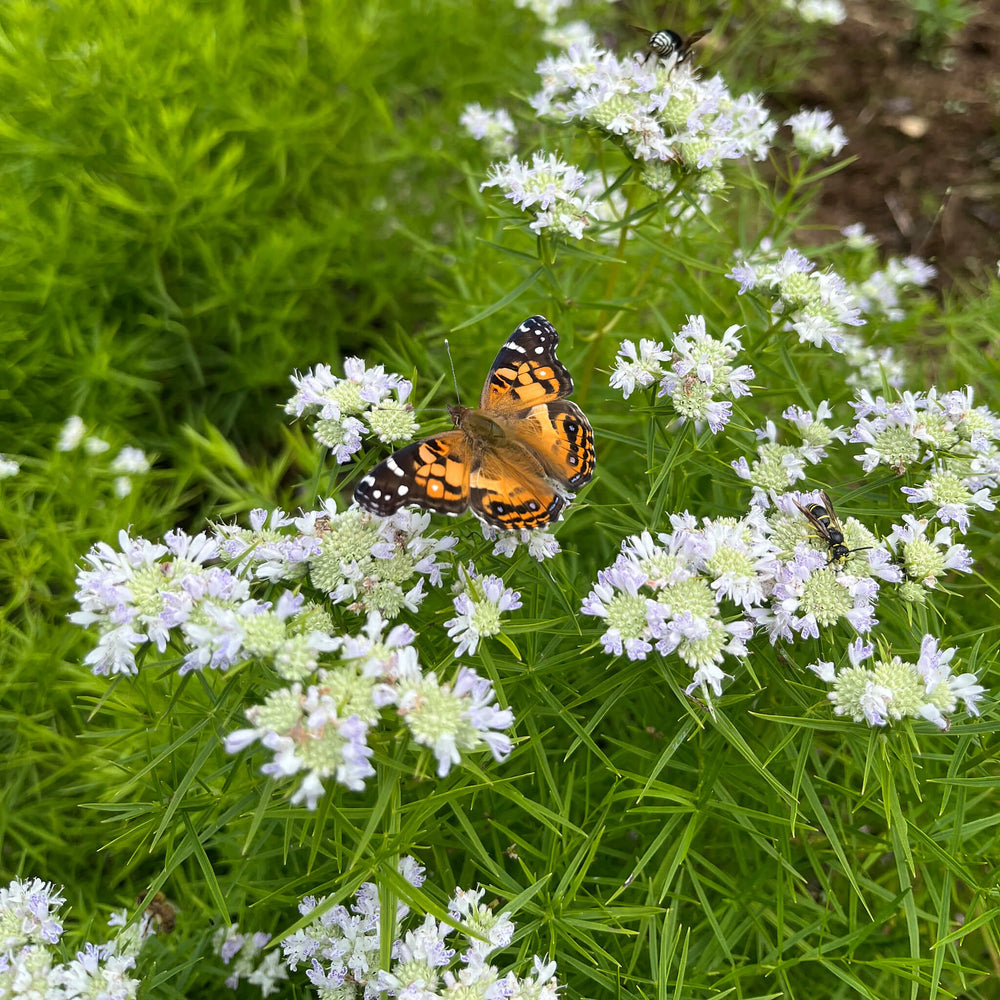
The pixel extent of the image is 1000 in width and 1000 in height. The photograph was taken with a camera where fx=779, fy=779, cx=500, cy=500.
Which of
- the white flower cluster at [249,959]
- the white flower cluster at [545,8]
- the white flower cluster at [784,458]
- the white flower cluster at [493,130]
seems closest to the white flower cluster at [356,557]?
the white flower cluster at [784,458]

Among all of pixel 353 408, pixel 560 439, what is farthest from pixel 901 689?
pixel 353 408

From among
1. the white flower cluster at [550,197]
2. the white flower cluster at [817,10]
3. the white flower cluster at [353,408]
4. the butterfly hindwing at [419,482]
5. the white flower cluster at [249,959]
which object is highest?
the white flower cluster at [817,10]

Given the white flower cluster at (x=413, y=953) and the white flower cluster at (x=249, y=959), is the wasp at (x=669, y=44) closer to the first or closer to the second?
the white flower cluster at (x=413, y=953)

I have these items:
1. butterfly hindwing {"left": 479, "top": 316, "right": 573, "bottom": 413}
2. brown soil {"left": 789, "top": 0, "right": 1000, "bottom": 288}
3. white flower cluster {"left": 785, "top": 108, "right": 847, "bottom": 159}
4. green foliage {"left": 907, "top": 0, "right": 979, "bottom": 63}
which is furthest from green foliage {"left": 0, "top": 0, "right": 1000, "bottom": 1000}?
green foliage {"left": 907, "top": 0, "right": 979, "bottom": 63}

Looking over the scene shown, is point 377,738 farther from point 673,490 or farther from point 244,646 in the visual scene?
point 673,490

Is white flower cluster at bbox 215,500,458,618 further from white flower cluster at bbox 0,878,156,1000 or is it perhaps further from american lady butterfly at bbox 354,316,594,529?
white flower cluster at bbox 0,878,156,1000

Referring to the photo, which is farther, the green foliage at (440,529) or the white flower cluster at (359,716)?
the green foliage at (440,529)

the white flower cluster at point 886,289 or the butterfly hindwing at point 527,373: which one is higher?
the butterfly hindwing at point 527,373
